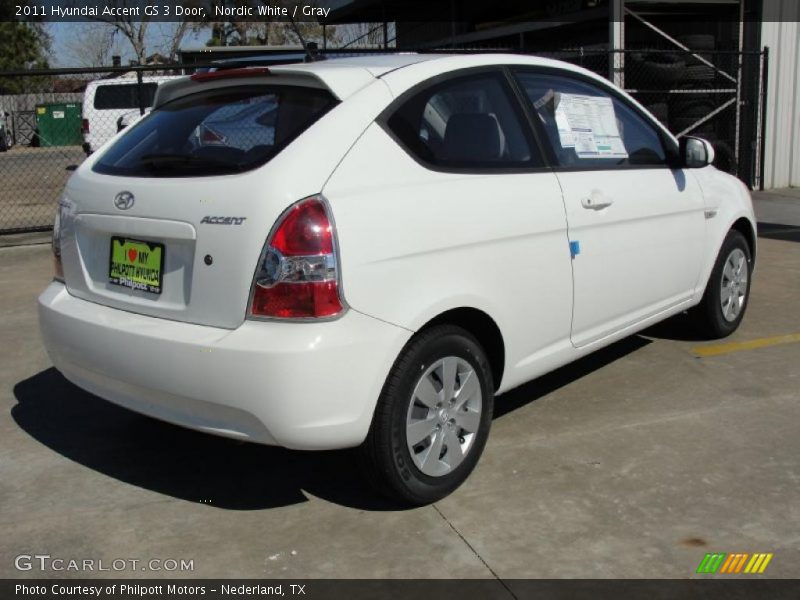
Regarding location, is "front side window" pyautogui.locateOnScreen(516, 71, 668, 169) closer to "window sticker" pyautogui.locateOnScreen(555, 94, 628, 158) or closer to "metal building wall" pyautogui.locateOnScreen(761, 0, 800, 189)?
"window sticker" pyautogui.locateOnScreen(555, 94, 628, 158)

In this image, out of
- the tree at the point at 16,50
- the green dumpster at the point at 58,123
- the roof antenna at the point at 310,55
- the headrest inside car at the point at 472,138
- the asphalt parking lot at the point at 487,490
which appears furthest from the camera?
the tree at the point at 16,50

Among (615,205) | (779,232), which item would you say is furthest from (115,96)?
A: (615,205)

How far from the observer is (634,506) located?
3260 mm

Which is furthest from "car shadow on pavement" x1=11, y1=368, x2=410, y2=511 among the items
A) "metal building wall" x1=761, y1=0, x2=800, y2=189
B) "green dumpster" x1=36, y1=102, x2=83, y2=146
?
"green dumpster" x1=36, y1=102, x2=83, y2=146

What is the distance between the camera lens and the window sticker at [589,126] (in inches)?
158

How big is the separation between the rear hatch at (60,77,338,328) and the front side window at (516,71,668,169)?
1.20 meters

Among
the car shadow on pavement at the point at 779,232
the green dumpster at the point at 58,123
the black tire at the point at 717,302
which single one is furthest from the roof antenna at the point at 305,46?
the green dumpster at the point at 58,123

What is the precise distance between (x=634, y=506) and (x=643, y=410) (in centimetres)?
108

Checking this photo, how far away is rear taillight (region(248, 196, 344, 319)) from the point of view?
281 cm

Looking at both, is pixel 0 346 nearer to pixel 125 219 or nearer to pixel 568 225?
pixel 125 219

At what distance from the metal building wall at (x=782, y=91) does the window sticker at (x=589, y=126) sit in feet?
31.3

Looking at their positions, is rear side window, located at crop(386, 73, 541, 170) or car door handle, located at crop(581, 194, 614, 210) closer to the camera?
rear side window, located at crop(386, 73, 541, 170)

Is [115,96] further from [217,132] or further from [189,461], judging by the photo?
[217,132]

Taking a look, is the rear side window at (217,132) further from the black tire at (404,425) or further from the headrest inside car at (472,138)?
the black tire at (404,425)
